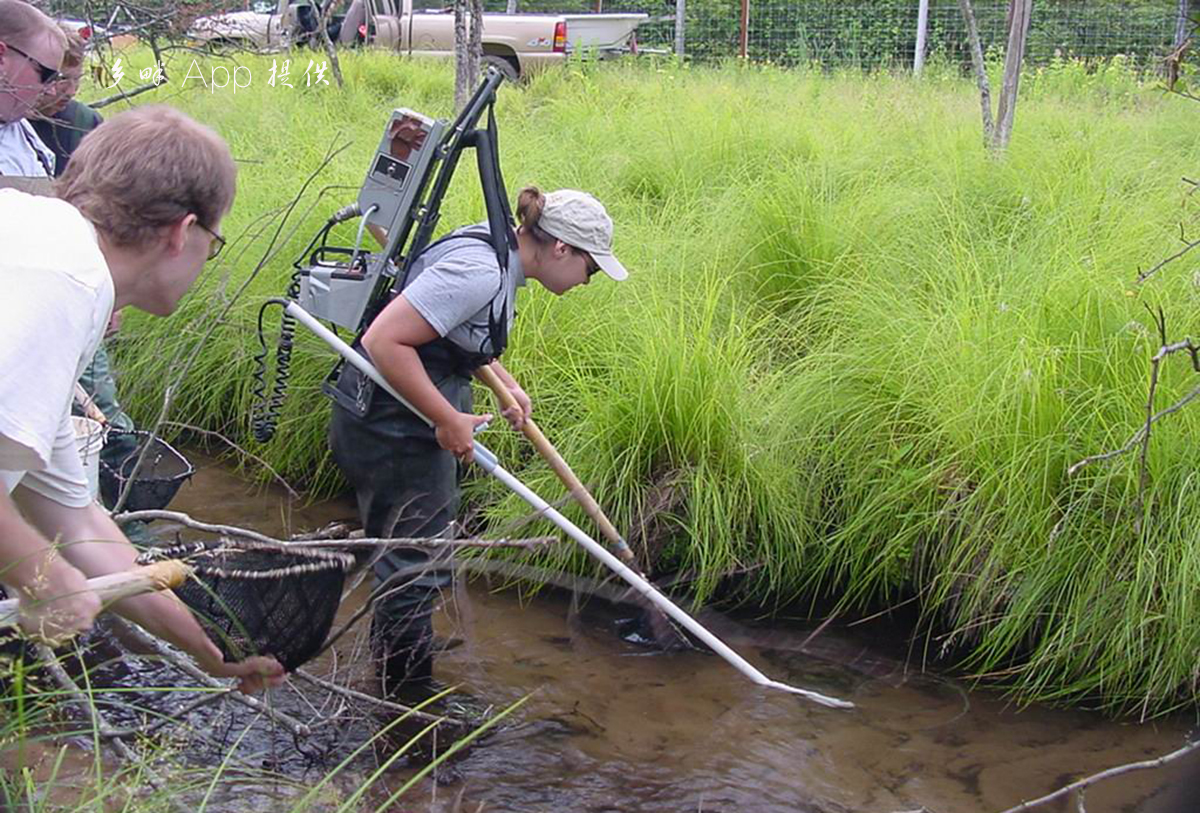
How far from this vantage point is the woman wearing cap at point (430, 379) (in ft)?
11.2

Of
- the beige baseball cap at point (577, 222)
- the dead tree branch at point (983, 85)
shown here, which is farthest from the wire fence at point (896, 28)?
the beige baseball cap at point (577, 222)

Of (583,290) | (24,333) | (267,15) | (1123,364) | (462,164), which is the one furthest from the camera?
(267,15)

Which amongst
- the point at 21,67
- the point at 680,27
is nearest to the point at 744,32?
the point at 680,27

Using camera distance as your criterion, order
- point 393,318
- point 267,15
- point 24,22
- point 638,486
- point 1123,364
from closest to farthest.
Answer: point 393,318 < point 24,22 < point 1123,364 < point 638,486 < point 267,15

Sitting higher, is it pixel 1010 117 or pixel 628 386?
pixel 1010 117

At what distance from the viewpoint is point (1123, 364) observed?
4371 mm

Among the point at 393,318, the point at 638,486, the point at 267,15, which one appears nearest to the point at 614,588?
the point at 638,486

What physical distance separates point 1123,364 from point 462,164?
3.54 m

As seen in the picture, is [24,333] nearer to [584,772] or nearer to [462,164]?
[584,772]

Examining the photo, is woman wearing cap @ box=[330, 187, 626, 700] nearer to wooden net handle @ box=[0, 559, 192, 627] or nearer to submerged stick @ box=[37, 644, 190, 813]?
submerged stick @ box=[37, 644, 190, 813]

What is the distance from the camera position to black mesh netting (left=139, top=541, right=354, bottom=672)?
2.36 m

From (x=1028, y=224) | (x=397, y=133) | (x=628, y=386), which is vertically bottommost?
(x=628, y=386)

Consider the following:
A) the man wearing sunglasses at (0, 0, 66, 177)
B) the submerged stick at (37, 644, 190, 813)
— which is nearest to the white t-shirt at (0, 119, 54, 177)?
the man wearing sunglasses at (0, 0, 66, 177)

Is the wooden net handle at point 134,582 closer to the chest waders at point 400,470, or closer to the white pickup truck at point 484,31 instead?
the chest waders at point 400,470
